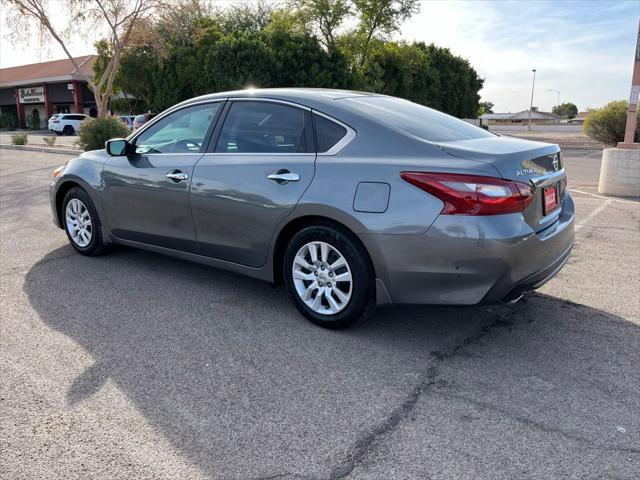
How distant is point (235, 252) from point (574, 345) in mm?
2459

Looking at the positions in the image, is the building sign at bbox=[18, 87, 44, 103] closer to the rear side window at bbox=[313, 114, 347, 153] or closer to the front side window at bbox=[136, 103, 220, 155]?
the front side window at bbox=[136, 103, 220, 155]

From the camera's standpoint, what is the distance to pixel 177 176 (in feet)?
14.7

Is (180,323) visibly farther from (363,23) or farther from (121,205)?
(363,23)

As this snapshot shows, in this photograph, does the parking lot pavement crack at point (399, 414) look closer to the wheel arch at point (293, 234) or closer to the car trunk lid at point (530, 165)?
the wheel arch at point (293, 234)

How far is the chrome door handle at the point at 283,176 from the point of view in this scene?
380 cm

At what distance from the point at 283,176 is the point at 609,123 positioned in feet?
79.1

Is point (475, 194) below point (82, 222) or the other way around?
the other way around

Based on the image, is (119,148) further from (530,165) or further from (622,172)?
(622,172)

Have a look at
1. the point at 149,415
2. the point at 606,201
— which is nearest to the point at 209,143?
the point at 149,415

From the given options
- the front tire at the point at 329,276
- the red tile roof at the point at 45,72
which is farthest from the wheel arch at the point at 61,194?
the red tile roof at the point at 45,72

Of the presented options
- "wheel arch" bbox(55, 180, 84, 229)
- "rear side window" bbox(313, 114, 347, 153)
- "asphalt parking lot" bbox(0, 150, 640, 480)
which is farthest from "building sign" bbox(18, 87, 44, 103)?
"rear side window" bbox(313, 114, 347, 153)

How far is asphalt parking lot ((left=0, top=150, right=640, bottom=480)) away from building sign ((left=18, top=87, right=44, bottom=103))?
169 feet

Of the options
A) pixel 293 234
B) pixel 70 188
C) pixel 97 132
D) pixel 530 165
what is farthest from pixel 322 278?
pixel 97 132

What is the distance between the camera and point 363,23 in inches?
1337
